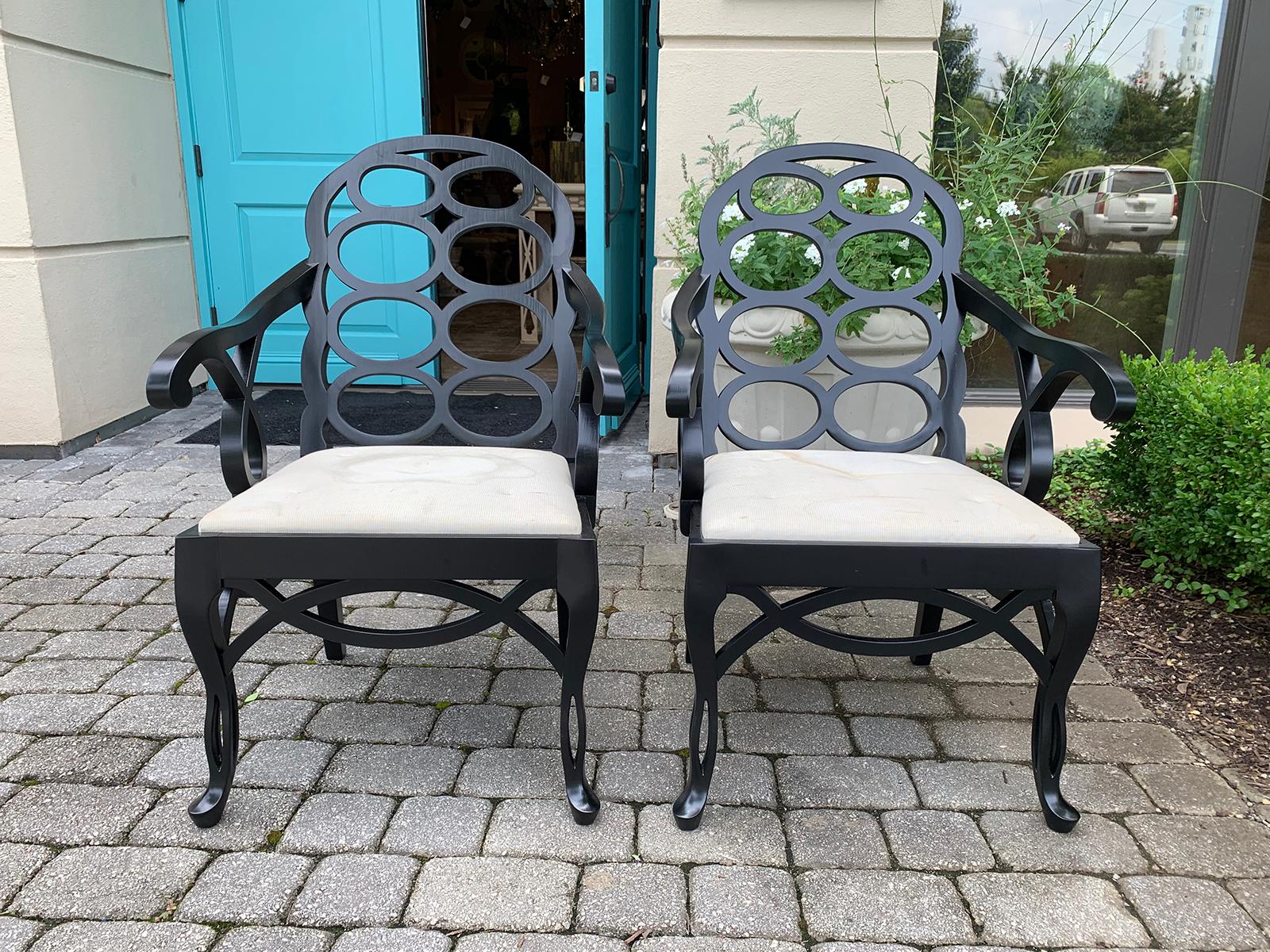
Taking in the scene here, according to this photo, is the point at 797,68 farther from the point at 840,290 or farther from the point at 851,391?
the point at 840,290

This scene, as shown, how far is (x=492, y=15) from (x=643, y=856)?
1057cm

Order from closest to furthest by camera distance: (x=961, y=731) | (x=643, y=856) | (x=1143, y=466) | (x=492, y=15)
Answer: (x=643, y=856), (x=961, y=731), (x=1143, y=466), (x=492, y=15)

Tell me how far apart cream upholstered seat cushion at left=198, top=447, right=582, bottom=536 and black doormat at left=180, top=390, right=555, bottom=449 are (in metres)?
2.14

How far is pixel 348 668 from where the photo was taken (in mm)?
2184

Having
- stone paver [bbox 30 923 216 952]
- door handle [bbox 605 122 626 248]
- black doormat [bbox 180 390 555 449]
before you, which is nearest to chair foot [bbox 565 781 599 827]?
stone paver [bbox 30 923 216 952]

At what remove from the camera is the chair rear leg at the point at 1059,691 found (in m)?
1.55

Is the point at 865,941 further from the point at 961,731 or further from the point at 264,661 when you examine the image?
the point at 264,661

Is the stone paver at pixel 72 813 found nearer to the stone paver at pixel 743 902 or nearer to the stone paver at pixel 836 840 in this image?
the stone paver at pixel 743 902

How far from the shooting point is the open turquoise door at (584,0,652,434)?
3.59 meters

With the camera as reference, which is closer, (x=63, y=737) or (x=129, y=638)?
(x=63, y=737)

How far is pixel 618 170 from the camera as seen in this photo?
3979 millimetres

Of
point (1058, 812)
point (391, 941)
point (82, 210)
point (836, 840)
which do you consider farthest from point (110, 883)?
point (82, 210)

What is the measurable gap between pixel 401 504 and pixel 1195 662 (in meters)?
1.89

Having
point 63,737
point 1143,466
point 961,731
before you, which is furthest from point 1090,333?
point 63,737
